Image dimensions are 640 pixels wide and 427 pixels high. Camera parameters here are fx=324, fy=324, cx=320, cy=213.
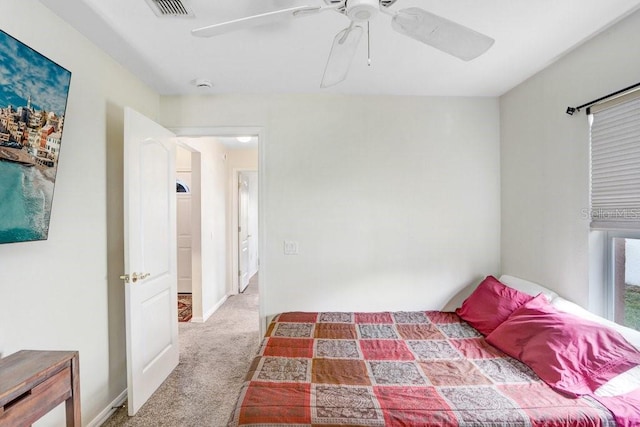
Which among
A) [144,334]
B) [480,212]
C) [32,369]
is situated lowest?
[144,334]

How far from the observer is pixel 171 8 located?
1624 mm

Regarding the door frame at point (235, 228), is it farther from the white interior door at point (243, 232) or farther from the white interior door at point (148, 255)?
the white interior door at point (148, 255)

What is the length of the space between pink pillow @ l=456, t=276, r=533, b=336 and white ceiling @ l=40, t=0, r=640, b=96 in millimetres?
1616

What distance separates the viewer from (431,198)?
2883 mm

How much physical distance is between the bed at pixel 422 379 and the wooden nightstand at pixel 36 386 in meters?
0.70

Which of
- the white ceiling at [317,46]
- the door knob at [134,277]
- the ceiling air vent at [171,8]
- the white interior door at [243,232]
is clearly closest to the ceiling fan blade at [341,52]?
the white ceiling at [317,46]

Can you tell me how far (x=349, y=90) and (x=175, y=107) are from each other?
60.8 inches

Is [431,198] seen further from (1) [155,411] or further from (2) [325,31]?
A: (1) [155,411]

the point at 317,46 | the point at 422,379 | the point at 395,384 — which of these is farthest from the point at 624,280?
the point at 317,46

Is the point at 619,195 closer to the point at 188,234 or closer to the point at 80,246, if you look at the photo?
the point at 80,246

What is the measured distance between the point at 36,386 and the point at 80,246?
0.92m

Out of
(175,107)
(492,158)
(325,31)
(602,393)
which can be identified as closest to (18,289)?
(175,107)

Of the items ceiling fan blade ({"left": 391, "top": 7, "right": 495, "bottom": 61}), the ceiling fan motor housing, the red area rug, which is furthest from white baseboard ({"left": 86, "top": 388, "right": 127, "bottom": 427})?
ceiling fan blade ({"left": 391, "top": 7, "right": 495, "bottom": 61})

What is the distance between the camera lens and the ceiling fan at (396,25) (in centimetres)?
125
